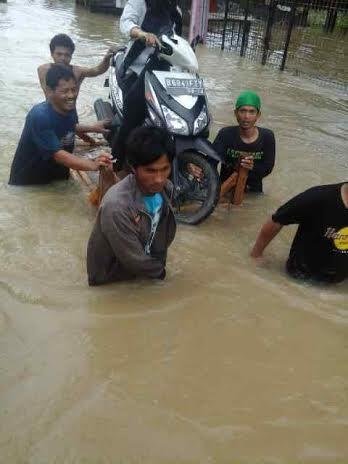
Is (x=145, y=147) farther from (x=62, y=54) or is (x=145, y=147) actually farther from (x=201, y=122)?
(x=62, y=54)

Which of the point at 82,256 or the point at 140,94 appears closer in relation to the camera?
the point at 82,256

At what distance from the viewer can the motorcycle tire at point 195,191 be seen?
3775 mm

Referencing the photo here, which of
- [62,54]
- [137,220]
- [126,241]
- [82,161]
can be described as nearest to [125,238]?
[126,241]

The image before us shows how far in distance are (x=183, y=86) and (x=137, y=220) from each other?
5.76 ft

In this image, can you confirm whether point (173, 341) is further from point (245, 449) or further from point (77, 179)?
point (77, 179)

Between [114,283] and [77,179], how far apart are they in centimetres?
201

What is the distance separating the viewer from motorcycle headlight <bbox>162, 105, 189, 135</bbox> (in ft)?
12.3

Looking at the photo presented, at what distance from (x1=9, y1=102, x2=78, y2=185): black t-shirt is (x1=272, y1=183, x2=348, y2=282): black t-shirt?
2.00 metres

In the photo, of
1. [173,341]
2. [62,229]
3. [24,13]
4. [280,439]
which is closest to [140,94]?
[62,229]

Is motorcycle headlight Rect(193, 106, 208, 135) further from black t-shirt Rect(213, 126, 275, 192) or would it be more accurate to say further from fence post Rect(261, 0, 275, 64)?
fence post Rect(261, 0, 275, 64)

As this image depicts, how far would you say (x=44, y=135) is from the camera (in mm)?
3902

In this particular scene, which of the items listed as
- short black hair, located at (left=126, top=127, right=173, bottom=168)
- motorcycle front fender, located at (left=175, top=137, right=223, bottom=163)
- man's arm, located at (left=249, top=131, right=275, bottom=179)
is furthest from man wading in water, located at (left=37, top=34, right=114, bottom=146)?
short black hair, located at (left=126, top=127, right=173, bottom=168)

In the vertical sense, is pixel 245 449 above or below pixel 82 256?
above

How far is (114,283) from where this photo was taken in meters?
2.98
